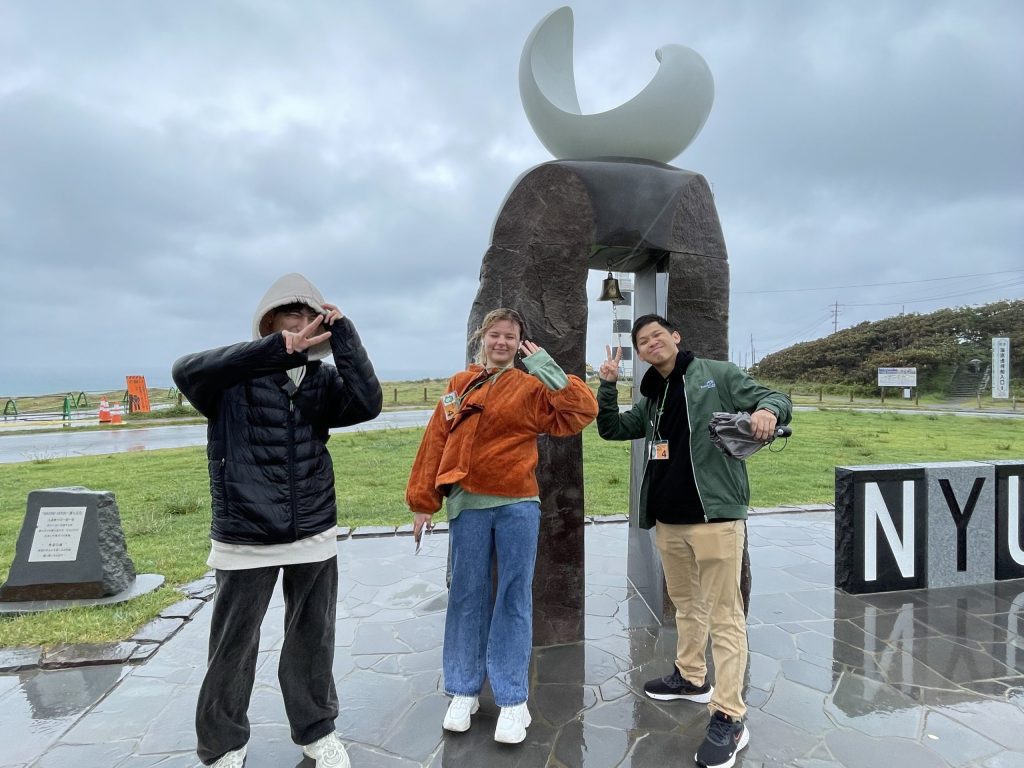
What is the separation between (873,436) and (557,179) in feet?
43.7

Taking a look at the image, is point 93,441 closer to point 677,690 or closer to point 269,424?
point 269,424

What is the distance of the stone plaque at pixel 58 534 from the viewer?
402cm

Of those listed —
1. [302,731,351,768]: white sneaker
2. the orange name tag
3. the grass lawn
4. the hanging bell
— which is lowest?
[302,731,351,768]: white sneaker

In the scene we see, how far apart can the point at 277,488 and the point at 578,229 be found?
7.41ft

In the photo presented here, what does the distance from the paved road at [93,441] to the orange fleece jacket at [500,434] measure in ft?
33.4

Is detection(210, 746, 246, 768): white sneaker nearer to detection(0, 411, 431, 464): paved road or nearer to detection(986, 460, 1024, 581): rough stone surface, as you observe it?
detection(986, 460, 1024, 581): rough stone surface

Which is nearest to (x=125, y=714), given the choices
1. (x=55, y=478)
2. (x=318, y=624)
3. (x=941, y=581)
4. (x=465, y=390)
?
(x=318, y=624)

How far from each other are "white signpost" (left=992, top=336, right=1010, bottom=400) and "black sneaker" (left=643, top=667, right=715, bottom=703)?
27.4 metres

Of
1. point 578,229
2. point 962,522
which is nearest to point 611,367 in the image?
point 578,229

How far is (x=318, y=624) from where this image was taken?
7.39 ft

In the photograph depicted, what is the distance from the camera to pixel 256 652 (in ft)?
7.07

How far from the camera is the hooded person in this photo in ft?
6.69

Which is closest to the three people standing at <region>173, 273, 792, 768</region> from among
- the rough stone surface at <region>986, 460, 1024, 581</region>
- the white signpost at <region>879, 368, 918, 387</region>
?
the rough stone surface at <region>986, 460, 1024, 581</region>

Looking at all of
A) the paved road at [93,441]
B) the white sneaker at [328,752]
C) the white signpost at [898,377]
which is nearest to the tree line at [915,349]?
the white signpost at [898,377]
